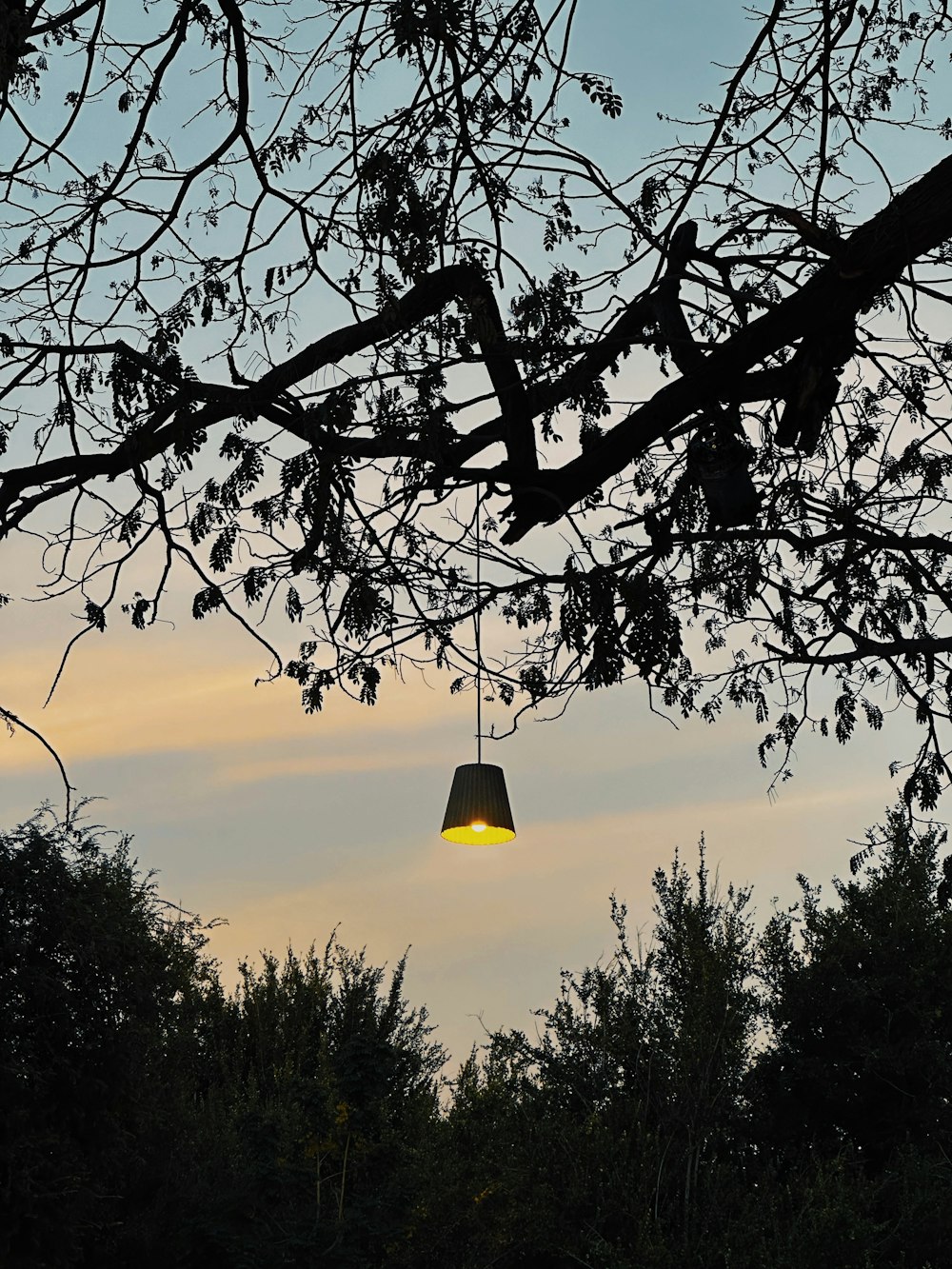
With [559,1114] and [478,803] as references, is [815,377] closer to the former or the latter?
[478,803]

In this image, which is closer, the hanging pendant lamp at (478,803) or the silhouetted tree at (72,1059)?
the hanging pendant lamp at (478,803)

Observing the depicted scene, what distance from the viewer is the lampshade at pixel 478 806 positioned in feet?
19.2

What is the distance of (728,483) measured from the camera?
349 centimetres

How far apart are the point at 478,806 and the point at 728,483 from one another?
107 inches

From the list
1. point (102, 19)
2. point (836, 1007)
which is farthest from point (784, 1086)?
point (102, 19)

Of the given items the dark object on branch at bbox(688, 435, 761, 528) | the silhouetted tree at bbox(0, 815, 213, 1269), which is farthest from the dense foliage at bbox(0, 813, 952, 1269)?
the dark object on branch at bbox(688, 435, 761, 528)

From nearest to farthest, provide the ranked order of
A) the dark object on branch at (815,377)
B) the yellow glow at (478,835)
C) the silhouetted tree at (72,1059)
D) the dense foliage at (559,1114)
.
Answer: the dark object on branch at (815,377)
the yellow glow at (478,835)
the silhouetted tree at (72,1059)
the dense foliage at (559,1114)

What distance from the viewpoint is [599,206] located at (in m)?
4.46

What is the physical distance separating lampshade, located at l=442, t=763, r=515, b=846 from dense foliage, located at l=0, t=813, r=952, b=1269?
3.28 meters

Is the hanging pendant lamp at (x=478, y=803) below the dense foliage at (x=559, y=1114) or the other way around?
the other way around

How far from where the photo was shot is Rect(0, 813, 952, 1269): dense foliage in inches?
352

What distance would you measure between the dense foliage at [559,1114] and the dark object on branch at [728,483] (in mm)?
5160

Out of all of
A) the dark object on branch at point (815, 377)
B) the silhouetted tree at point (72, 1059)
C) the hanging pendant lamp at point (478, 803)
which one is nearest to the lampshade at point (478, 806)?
the hanging pendant lamp at point (478, 803)

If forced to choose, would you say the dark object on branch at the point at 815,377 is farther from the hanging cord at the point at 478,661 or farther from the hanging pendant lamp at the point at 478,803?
the hanging pendant lamp at the point at 478,803
